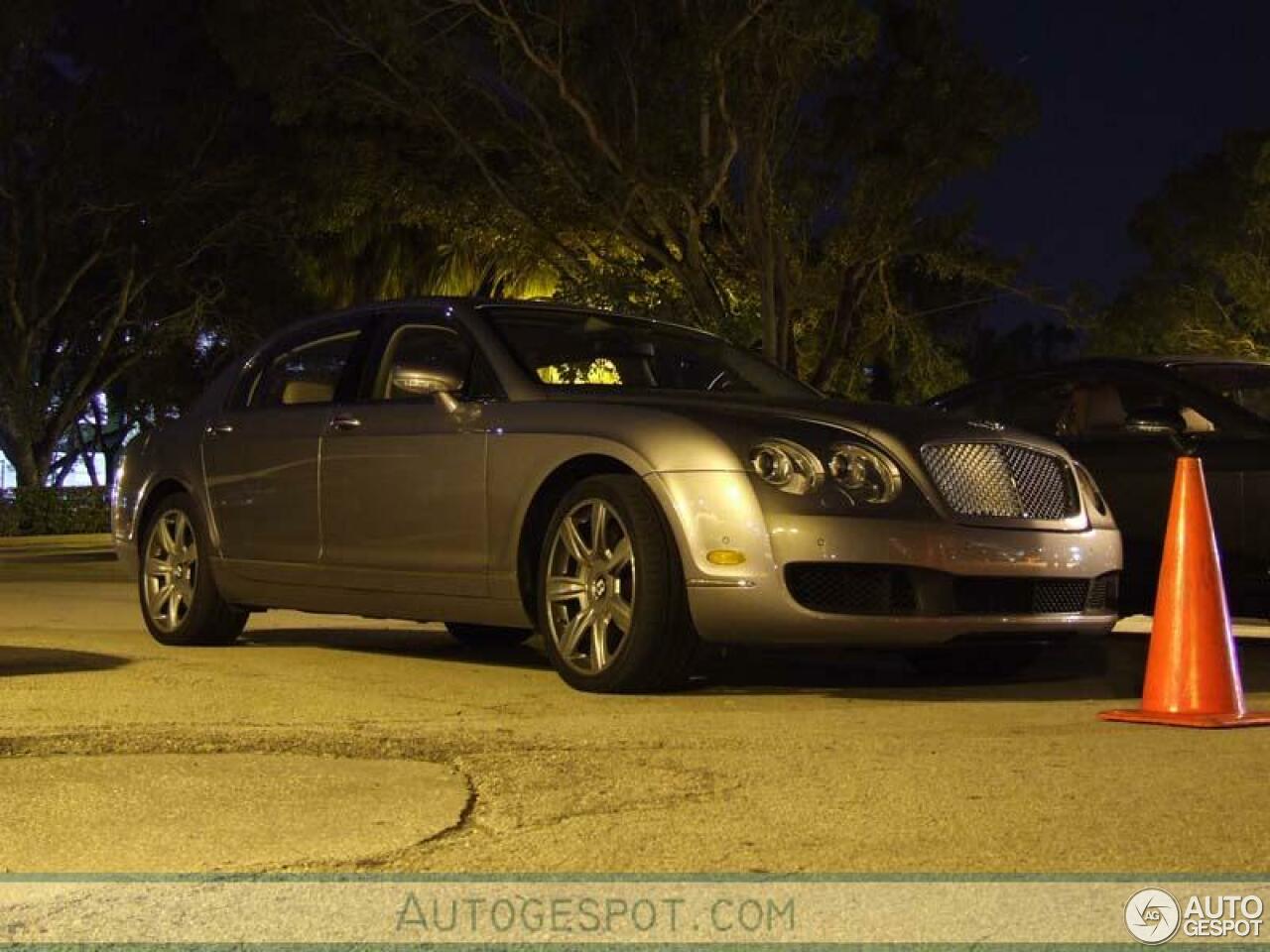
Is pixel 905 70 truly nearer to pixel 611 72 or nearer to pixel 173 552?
pixel 611 72

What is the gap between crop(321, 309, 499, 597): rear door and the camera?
8102 millimetres

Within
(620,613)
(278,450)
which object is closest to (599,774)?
(620,613)

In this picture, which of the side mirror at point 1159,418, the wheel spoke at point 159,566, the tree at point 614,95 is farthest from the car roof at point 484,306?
the tree at point 614,95

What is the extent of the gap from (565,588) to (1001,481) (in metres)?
1.72

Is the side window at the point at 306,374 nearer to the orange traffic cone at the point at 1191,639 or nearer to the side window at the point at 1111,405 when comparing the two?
the side window at the point at 1111,405

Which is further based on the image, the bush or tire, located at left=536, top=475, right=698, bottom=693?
the bush

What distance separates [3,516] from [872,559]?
1227 inches

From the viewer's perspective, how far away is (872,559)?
7164 mm

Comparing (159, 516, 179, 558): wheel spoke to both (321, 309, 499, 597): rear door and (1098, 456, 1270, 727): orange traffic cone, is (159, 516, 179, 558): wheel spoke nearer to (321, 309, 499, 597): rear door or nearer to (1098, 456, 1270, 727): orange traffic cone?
(321, 309, 499, 597): rear door

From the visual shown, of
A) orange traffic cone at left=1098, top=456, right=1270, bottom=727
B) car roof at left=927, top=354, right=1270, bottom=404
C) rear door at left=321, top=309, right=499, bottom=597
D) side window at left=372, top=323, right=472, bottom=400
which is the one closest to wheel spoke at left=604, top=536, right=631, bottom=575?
rear door at left=321, top=309, right=499, bottom=597

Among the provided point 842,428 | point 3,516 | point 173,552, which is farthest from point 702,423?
point 3,516

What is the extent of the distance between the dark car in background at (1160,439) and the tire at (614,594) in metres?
2.38

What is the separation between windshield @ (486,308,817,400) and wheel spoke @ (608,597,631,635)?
1186 mm

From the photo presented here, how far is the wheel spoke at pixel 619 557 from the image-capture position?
7.38 metres
